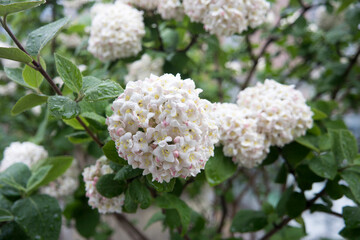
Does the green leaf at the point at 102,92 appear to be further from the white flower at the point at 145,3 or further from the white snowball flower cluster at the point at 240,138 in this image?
the white flower at the point at 145,3

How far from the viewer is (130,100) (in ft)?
1.52

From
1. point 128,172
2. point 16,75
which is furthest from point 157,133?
point 16,75

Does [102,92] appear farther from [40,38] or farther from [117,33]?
A: [117,33]

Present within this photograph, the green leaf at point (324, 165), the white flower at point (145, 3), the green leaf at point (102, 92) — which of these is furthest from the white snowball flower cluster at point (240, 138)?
the white flower at point (145, 3)

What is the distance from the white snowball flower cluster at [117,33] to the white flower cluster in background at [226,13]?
0.57 feet

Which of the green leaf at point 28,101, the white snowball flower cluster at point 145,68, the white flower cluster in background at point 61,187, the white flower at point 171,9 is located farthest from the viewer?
the white snowball flower cluster at point 145,68

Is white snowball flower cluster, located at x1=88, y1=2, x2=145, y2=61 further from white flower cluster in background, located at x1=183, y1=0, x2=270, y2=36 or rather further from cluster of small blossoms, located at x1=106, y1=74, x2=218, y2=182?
cluster of small blossoms, located at x1=106, y1=74, x2=218, y2=182

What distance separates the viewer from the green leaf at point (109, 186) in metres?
0.59

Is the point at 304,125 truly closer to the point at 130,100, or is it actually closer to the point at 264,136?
the point at 264,136

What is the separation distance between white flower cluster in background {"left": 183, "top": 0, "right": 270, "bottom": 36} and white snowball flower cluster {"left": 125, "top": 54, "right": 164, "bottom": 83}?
0.33m

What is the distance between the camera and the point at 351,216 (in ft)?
2.42

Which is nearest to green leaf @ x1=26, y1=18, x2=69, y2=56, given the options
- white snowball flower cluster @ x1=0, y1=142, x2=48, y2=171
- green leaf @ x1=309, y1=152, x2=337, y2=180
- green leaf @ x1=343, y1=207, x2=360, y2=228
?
white snowball flower cluster @ x1=0, y1=142, x2=48, y2=171

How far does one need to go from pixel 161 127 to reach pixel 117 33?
1.78ft

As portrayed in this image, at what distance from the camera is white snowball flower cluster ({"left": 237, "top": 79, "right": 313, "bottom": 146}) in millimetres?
703
